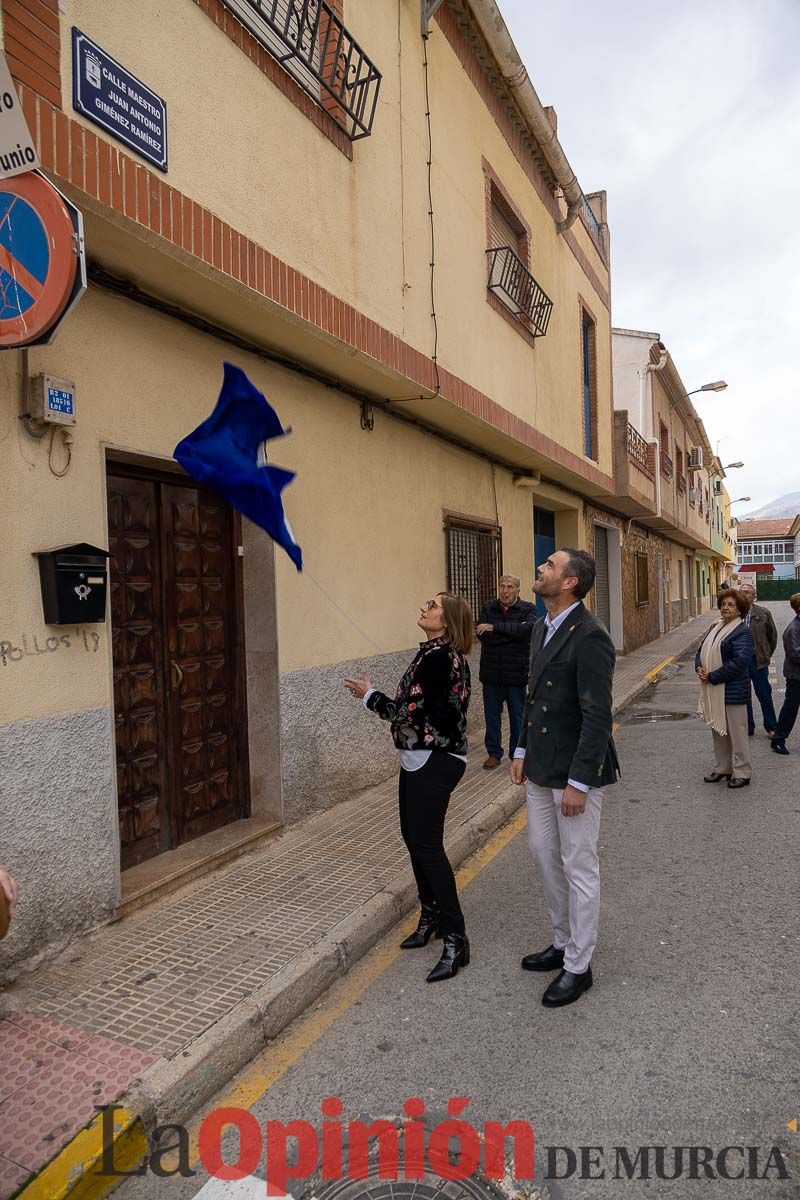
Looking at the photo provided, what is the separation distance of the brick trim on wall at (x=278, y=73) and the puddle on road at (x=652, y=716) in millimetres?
7555

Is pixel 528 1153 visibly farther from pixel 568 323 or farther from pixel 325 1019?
pixel 568 323

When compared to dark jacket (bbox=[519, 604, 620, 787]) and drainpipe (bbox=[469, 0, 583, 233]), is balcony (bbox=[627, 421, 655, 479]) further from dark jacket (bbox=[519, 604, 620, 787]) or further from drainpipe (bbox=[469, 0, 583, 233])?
dark jacket (bbox=[519, 604, 620, 787])

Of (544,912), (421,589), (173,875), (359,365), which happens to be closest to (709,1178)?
(544,912)

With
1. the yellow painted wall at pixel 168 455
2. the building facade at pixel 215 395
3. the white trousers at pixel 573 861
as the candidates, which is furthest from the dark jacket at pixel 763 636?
the white trousers at pixel 573 861

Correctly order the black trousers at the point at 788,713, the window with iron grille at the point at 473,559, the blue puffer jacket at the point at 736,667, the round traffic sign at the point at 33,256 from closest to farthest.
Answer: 1. the round traffic sign at the point at 33,256
2. the blue puffer jacket at the point at 736,667
3. the black trousers at the point at 788,713
4. the window with iron grille at the point at 473,559

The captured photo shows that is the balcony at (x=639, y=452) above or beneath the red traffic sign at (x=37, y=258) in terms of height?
above

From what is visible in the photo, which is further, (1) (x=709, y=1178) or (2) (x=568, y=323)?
(2) (x=568, y=323)

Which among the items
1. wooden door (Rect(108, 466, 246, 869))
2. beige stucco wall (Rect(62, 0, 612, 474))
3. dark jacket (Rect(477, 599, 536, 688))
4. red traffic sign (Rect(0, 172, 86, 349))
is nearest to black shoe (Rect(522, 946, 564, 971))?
wooden door (Rect(108, 466, 246, 869))

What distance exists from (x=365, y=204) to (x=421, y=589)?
11.4 feet

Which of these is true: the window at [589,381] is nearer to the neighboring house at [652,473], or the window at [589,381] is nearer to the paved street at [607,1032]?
the neighboring house at [652,473]

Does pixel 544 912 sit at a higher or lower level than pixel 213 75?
lower

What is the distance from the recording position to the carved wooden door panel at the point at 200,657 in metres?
4.86

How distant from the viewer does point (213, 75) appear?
4301mm

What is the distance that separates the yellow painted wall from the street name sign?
0.86 m
